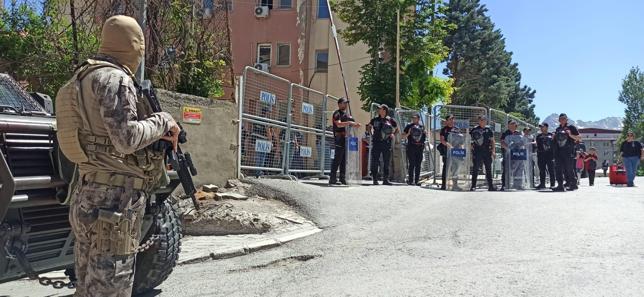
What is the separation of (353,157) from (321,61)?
16.7 m

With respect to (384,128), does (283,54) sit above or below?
above

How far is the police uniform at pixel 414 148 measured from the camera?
13102 mm

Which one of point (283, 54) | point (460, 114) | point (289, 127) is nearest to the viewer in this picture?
point (289, 127)

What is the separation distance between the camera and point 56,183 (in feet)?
13.1

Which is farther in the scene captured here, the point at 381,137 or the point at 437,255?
the point at 381,137

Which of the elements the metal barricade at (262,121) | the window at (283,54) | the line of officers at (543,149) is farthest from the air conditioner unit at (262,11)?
the metal barricade at (262,121)

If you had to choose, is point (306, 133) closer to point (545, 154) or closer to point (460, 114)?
point (460, 114)

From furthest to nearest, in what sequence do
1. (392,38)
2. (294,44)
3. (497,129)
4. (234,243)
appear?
1. (294,44)
2. (392,38)
3. (497,129)
4. (234,243)

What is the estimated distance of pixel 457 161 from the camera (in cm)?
1340

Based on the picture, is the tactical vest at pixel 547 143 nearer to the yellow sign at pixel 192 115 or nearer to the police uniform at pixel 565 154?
the police uniform at pixel 565 154

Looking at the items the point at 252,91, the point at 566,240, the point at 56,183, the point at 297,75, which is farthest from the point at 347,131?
the point at 297,75

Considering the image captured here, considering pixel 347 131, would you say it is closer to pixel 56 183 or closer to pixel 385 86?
pixel 56 183

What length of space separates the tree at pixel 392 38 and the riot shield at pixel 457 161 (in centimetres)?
932

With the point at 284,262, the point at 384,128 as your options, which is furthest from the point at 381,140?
the point at 284,262
